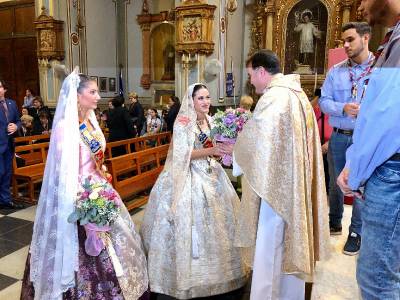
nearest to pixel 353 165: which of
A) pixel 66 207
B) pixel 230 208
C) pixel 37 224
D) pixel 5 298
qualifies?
pixel 230 208

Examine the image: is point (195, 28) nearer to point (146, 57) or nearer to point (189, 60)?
point (189, 60)

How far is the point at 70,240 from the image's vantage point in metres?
2.19

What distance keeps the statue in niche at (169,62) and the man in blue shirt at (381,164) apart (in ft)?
28.5

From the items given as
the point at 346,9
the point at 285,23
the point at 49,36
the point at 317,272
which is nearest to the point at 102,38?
the point at 49,36

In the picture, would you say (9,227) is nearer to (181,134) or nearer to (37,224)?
(37,224)

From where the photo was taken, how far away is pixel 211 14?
7.45 m

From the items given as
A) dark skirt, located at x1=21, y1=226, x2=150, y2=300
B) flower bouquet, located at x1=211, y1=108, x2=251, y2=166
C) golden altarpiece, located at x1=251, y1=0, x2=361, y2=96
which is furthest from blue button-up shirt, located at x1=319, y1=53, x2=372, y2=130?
golden altarpiece, located at x1=251, y1=0, x2=361, y2=96

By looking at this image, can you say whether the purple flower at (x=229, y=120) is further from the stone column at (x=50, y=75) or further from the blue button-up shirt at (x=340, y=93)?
the stone column at (x=50, y=75)

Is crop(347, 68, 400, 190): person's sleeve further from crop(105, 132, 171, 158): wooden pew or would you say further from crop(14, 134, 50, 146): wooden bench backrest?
crop(14, 134, 50, 146): wooden bench backrest

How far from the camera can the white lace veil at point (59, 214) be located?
216cm

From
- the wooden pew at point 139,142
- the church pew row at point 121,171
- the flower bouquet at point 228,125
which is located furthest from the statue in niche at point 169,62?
the flower bouquet at point 228,125

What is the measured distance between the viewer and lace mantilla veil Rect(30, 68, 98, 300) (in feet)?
7.10

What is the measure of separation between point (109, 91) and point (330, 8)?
6.01m

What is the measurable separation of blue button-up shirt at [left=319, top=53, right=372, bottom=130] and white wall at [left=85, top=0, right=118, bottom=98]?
778 centimetres
